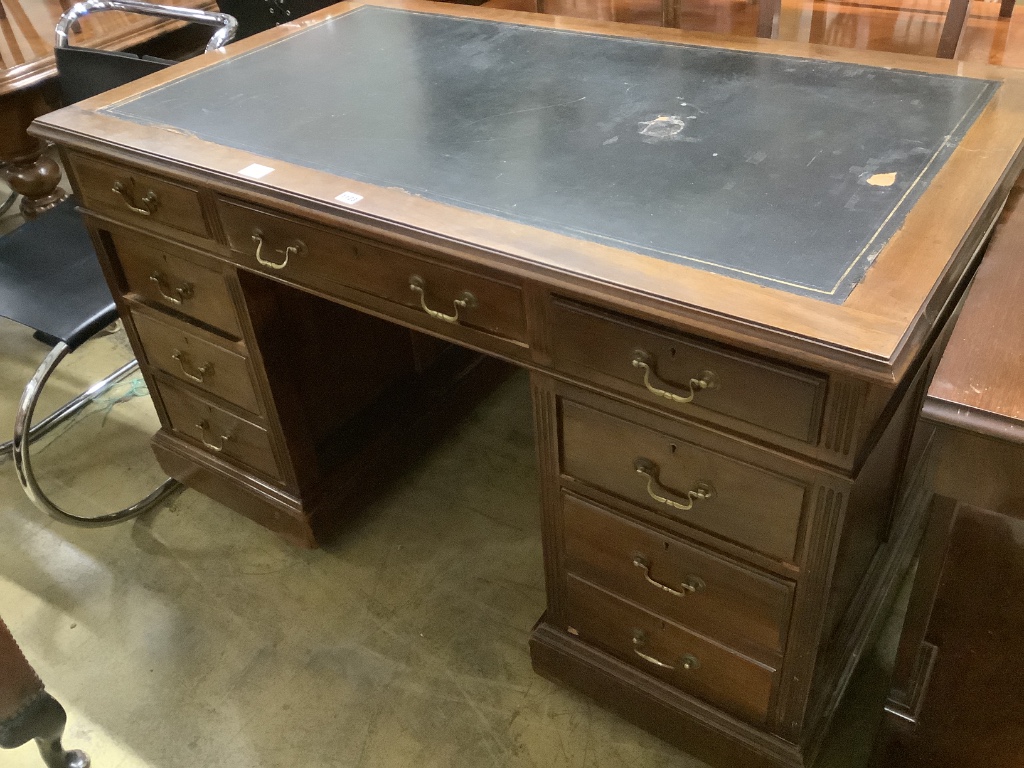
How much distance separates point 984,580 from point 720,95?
677 millimetres

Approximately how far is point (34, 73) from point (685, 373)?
5.57 ft

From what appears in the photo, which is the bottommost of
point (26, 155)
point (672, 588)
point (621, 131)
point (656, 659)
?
point (656, 659)

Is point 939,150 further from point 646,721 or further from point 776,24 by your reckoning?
point 646,721

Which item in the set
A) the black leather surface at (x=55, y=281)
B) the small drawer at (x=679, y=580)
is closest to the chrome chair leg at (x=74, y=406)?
the black leather surface at (x=55, y=281)

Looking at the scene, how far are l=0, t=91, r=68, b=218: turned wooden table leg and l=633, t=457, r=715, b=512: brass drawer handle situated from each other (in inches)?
64.6

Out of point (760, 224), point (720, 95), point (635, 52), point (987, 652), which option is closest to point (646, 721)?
point (987, 652)

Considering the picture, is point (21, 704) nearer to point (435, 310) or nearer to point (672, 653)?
point (435, 310)

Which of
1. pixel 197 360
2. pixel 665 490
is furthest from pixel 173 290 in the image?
pixel 665 490

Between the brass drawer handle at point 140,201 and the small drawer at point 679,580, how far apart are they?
0.73 metres

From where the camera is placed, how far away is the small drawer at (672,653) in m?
1.07

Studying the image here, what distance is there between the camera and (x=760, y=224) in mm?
832

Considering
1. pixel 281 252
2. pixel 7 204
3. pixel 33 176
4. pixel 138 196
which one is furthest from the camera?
pixel 7 204

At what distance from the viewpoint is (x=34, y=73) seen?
1809mm

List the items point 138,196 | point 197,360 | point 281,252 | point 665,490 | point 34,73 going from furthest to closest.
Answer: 1. point 34,73
2. point 197,360
3. point 138,196
4. point 281,252
5. point 665,490
